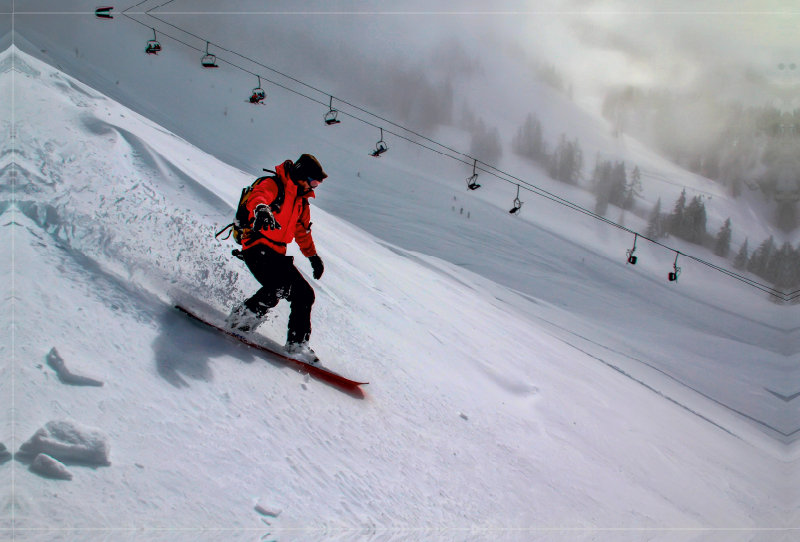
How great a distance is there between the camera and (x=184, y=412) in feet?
8.82

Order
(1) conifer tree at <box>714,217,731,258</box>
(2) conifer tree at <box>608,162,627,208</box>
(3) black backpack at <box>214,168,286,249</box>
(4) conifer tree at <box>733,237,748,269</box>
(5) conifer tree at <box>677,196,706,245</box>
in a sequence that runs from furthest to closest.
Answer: (2) conifer tree at <box>608,162,627,208</box>, (5) conifer tree at <box>677,196,706,245</box>, (1) conifer tree at <box>714,217,731,258</box>, (4) conifer tree at <box>733,237,748,269</box>, (3) black backpack at <box>214,168,286,249</box>

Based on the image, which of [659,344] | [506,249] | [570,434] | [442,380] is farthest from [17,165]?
[506,249]

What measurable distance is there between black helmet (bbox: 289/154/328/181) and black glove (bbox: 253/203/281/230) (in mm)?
513

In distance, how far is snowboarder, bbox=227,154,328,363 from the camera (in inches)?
142

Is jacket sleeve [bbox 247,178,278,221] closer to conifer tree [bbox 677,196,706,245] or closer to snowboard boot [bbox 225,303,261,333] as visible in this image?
snowboard boot [bbox 225,303,261,333]

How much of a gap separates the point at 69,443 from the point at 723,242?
145 feet

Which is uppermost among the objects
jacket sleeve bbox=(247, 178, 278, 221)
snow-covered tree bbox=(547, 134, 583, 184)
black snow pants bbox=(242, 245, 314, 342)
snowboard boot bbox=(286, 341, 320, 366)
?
snow-covered tree bbox=(547, 134, 583, 184)

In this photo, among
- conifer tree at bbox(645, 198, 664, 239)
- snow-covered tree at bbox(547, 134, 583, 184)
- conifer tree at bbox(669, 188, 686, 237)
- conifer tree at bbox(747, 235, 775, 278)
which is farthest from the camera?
snow-covered tree at bbox(547, 134, 583, 184)

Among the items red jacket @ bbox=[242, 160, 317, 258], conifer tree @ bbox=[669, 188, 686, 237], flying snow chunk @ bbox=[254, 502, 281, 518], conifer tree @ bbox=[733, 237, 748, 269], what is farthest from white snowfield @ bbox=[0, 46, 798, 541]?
conifer tree @ bbox=[669, 188, 686, 237]

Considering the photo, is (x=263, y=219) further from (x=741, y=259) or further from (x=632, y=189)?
(x=632, y=189)

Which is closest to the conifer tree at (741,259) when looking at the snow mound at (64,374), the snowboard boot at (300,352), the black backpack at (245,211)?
the snowboard boot at (300,352)

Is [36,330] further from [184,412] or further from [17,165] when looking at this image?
[17,165]

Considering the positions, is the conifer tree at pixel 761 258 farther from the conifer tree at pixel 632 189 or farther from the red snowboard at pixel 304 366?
the red snowboard at pixel 304 366

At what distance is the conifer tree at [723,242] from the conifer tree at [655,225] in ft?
13.5
